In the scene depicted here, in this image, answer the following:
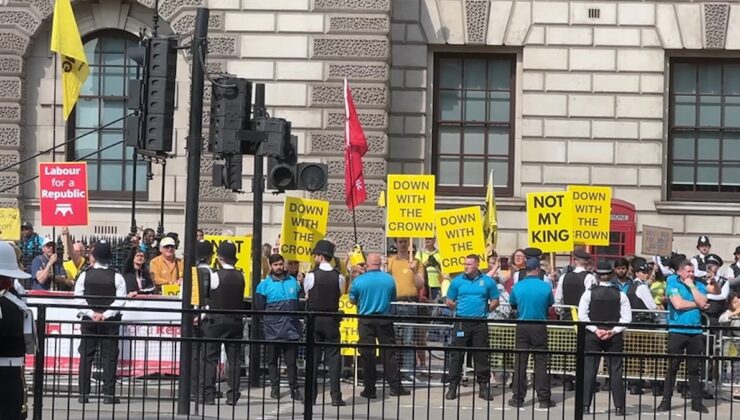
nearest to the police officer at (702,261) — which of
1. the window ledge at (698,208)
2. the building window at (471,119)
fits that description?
the window ledge at (698,208)

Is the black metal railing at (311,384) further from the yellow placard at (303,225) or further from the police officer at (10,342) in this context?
the yellow placard at (303,225)

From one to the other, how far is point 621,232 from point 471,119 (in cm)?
331

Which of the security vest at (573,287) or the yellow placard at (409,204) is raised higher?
the yellow placard at (409,204)

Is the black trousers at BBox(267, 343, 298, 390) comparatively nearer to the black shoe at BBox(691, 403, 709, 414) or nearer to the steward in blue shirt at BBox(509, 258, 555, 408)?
the steward in blue shirt at BBox(509, 258, 555, 408)

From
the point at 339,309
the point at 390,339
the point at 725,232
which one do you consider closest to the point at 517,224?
the point at 725,232

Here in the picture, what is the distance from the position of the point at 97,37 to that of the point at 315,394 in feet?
52.2

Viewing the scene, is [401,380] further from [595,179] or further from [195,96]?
[595,179]

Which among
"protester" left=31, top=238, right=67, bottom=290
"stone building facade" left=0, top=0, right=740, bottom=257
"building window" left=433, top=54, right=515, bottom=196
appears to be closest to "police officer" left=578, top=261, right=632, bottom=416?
"protester" left=31, top=238, right=67, bottom=290

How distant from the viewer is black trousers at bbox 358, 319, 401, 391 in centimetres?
1503

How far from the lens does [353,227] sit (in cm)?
2781

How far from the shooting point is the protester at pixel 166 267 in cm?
2172

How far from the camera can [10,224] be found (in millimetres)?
24266

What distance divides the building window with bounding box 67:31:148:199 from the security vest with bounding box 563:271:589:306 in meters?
10.5

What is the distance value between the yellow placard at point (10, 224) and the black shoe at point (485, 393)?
1120cm
